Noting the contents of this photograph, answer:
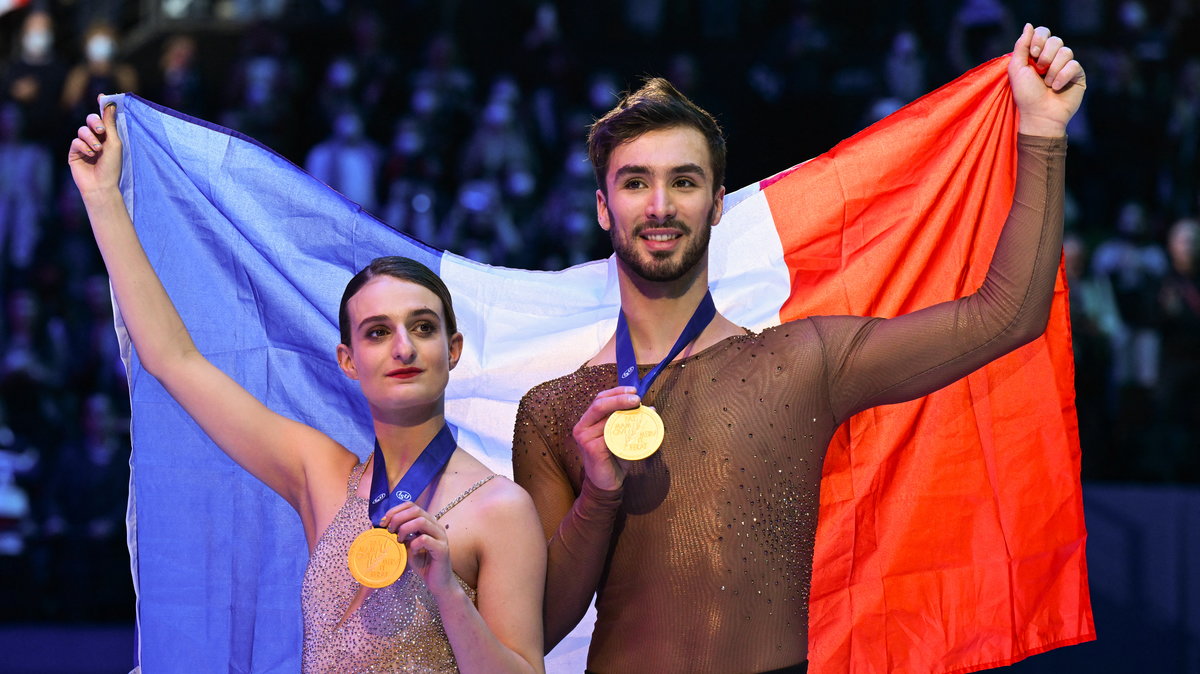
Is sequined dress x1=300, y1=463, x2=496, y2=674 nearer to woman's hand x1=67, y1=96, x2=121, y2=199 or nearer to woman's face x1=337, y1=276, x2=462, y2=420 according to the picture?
woman's face x1=337, y1=276, x2=462, y2=420

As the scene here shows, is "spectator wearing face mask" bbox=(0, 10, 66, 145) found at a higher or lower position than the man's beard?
higher

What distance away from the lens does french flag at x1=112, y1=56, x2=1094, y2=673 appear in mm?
3268

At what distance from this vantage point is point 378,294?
2.78 metres

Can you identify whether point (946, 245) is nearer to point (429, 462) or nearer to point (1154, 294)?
point (429, 462)

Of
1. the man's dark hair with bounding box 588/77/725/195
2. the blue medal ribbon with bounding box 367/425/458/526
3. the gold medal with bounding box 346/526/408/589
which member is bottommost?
the gold medal with bounding box 346/526/408/589

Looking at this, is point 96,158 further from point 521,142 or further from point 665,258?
point 521,142

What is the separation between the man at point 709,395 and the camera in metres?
2.72

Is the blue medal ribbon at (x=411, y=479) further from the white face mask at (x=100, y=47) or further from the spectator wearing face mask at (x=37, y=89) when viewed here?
the white face mask at (x=100, y=47)

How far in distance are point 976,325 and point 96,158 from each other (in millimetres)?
1998

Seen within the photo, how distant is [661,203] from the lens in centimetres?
277

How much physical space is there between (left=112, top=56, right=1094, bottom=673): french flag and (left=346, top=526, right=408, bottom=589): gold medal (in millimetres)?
910

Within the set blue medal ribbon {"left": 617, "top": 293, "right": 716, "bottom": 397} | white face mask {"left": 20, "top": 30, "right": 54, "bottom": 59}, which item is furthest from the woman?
white face mask {"left": 20, "top": 30, "right": 54, "bottom": 59}

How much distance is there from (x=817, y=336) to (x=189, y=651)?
1.69m

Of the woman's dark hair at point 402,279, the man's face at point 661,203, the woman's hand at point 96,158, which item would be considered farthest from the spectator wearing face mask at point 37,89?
the man's face at point 661,203
